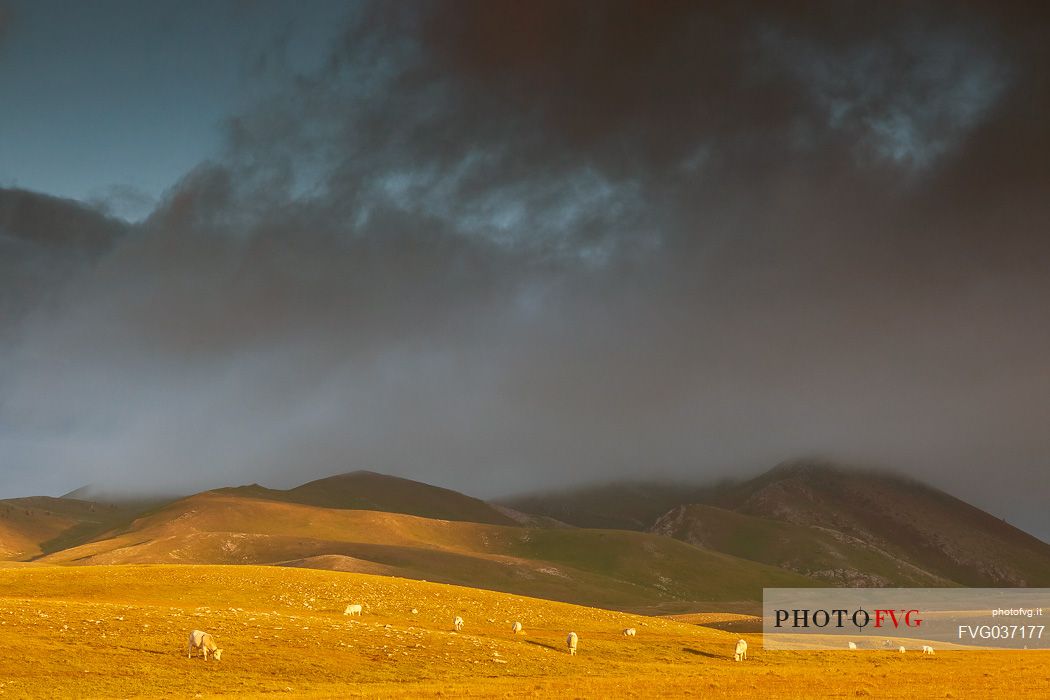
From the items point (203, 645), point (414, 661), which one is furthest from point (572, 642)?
point (203, 645)

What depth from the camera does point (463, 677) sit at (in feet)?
163

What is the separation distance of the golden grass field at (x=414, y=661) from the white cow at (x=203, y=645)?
22.4 inches

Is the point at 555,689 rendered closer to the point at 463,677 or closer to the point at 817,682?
the point at 463,677

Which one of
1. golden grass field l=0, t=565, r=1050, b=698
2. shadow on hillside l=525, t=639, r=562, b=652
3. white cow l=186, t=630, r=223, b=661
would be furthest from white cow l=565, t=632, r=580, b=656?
white cow l=186, t=630, r=223, b=661

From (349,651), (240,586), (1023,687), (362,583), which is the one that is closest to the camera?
(1023,687)

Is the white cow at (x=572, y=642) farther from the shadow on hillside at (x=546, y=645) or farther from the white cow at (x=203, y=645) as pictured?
the white cow at (x=203, y=645)

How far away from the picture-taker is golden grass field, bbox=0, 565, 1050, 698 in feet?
144

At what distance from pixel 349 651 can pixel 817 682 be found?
25.9m

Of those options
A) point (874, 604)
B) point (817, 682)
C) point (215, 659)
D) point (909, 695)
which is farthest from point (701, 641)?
point (874, 604)

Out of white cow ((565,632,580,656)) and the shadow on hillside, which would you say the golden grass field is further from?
white cow ((565,632,580,656))

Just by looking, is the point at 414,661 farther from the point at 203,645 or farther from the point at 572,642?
the point at 572,642

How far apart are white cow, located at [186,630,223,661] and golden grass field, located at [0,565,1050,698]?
569mm

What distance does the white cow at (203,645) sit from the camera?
48.8 meters

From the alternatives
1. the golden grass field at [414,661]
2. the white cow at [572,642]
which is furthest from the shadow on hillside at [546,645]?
the white cow at [572,642]
